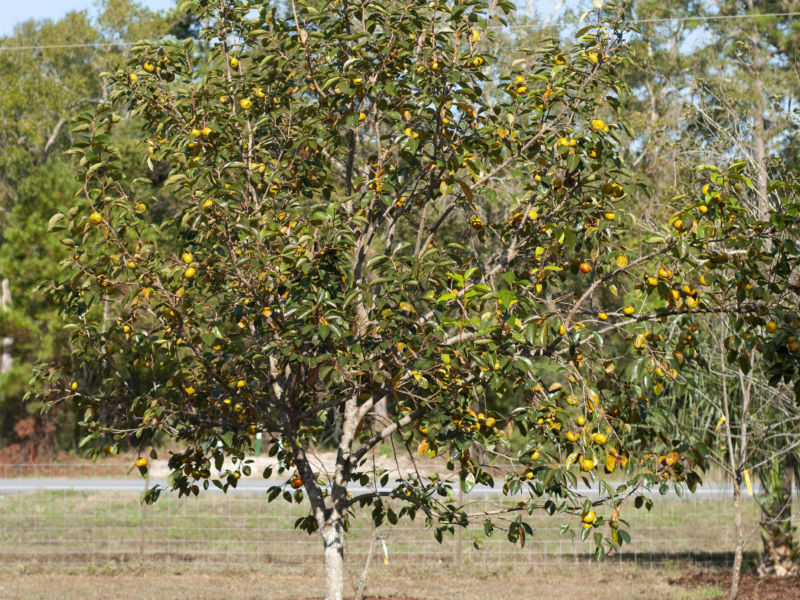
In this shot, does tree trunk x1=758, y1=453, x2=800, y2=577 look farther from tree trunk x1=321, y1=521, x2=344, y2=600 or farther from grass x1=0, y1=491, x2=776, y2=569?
tree trunk x1=321, y1=521, x2=344, y2=600

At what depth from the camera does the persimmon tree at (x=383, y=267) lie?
143 inches

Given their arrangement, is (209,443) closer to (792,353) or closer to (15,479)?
(792,353)

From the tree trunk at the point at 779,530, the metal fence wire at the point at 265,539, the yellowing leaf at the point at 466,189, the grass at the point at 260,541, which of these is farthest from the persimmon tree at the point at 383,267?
the tree trunk at the point at 779,530

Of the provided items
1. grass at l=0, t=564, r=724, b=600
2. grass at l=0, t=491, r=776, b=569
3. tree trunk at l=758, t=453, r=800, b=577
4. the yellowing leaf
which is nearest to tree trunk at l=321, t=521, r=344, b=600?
the yellowing leaf

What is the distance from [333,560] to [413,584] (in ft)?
14.1

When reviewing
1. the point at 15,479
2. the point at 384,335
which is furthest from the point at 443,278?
the point at 15,479

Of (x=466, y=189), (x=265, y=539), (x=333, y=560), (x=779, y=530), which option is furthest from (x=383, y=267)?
(x=265, y=539)

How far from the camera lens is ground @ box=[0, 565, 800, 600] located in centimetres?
785

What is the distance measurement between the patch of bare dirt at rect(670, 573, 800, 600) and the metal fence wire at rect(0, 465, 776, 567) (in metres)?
0.77

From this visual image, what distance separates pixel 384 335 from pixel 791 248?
1796 mm

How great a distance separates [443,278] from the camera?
3.83m

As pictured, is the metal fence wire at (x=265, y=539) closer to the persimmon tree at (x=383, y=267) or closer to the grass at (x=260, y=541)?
the grass at (x=260, y=541)

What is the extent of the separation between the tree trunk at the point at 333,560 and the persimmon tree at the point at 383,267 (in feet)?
0.06

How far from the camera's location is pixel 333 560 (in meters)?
4.55
